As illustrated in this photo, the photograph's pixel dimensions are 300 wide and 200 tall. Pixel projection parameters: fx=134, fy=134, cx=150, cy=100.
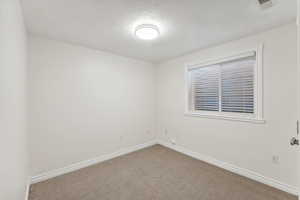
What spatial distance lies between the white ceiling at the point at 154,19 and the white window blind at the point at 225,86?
0.52 m

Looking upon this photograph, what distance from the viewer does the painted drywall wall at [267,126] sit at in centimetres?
186

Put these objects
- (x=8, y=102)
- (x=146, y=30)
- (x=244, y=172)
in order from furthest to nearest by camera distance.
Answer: (x=244, y=172) < (x=146, y=30) < (x=8, y=102)

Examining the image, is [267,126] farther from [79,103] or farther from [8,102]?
[79,103]

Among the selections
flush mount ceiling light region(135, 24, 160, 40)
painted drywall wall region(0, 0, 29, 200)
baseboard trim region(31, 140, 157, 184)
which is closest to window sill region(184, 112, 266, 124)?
baseboard trim region(31, 140, 157, 184)

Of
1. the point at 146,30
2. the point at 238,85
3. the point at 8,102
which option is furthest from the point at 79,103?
the point at 238,85

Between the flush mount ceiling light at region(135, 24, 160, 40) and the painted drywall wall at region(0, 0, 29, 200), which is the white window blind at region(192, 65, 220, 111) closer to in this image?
the flush mount ceiling light at region(135, 24, 160, 40)

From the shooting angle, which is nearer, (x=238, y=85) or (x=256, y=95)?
(x=256, y=95)

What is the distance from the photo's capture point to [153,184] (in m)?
2.07

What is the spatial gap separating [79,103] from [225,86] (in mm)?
2821

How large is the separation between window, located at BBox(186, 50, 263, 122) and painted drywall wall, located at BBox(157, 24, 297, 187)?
0.37 ft

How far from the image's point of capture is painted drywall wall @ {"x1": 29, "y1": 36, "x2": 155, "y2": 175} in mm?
2129

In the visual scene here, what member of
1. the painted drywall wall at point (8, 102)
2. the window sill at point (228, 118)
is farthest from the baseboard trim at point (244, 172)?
the painted drywall wall at point (8, 102)

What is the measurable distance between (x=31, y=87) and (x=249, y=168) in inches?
Answer: 146

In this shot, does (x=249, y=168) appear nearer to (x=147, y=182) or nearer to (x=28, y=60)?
(x=147, y=182)
